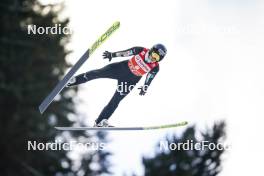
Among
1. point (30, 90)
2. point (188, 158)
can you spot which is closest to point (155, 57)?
point (188, 158)

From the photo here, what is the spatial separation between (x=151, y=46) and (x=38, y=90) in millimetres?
2771

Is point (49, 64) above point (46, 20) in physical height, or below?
below

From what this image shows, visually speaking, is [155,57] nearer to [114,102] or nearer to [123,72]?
[123,72]

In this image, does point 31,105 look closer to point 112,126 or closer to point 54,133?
point 54,133

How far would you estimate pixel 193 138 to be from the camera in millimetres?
8602

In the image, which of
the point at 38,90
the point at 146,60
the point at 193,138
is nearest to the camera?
the point at 146,60

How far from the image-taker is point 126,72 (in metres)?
→ 7.83

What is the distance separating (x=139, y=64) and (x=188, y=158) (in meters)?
2.06

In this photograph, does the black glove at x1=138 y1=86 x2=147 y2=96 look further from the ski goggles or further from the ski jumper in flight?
the ski goggles

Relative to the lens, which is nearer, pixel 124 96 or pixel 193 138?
pixel 124 96

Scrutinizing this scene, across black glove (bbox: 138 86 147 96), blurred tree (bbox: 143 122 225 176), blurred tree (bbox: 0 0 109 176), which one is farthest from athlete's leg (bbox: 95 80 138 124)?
blurred tree (bbox: 0 0 109 176)

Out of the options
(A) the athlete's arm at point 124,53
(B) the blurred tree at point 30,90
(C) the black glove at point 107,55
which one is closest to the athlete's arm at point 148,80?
(A) the athlete's arm at point 124,53

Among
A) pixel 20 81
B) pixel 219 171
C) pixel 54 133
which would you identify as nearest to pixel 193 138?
pixel 219 171

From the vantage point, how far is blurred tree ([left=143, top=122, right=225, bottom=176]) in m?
8.60
